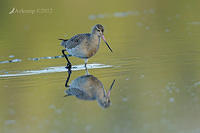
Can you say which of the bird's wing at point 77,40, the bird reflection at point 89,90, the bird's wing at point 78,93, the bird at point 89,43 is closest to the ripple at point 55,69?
the bird at point 89,43

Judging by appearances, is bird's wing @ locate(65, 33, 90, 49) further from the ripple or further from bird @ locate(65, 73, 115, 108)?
bird @ locate(65, 73, 115, 108)

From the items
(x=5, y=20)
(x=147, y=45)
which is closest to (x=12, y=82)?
(x=147, y=45)

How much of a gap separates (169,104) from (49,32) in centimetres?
950

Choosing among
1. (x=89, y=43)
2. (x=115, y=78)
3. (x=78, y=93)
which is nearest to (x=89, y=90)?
(x=78, y=93)

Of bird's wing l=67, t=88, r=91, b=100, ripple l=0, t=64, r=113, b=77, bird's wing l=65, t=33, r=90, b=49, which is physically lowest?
ripple l=0, t=64, r=113, b=77

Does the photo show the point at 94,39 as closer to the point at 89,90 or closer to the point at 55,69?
the point at 55,69

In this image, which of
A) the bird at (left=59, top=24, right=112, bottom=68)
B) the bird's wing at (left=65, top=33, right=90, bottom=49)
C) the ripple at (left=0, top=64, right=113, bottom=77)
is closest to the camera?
the ripple at (left=0, top=64, right=113, bottom=77)

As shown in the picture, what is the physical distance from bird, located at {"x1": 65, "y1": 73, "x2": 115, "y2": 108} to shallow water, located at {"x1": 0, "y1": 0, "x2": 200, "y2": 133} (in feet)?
0.38

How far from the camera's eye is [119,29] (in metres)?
14.8

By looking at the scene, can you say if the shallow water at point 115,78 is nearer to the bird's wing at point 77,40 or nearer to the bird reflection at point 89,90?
the bird reflection at point 89,90

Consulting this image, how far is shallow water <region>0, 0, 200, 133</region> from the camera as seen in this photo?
5516 millimetres

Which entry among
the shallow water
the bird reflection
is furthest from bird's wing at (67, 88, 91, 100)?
the shallow water

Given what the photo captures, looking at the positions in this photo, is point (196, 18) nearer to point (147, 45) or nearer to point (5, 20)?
point (147, 45)

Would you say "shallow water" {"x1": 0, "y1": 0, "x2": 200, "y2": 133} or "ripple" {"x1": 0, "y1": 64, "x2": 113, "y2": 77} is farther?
"ripple" {"x1": 0, "y1": 64, "x2": 113, "y2": 77}
